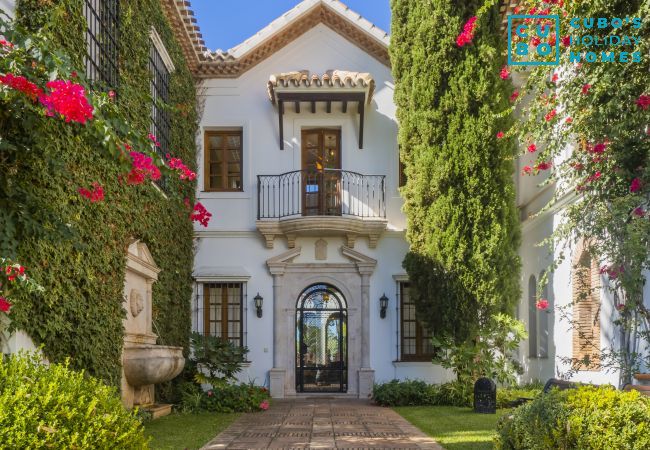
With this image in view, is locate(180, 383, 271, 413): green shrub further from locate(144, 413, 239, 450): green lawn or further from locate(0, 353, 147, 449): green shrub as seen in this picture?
locate(0, 353, 147, 449): green shrub

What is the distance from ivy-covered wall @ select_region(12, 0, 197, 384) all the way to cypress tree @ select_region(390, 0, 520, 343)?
4.75 metres

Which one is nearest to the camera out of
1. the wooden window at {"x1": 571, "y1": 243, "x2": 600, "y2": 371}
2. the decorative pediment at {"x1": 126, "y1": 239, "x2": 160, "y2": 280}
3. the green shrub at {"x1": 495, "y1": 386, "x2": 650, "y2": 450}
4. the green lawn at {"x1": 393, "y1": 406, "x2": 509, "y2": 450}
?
the green shrub at {"x1": 495, "y1": 386, "x2": 650, "y2": 450}

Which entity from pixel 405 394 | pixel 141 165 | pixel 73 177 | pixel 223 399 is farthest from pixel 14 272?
pixel 405 394

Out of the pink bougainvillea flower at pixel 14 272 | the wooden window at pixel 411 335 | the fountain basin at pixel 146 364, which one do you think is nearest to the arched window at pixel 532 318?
the wooden window at pixel 411 335

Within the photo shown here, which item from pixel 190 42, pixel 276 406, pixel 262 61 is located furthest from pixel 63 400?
pixel 262 61

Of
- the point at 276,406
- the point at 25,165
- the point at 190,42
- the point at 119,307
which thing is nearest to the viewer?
the point at 25,165

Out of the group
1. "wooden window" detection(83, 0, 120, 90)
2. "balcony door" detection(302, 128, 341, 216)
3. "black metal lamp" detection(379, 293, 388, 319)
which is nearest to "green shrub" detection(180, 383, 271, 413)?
"black metal lamp" detection(379, 293, 388, 319)

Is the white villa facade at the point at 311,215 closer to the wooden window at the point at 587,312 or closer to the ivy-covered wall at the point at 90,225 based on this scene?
the ivy-covered wall at the point at 90,225

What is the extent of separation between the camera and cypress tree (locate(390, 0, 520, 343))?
46.9 feet

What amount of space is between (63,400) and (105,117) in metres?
2.61

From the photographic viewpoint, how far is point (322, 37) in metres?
17.1

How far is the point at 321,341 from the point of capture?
16.9 meters

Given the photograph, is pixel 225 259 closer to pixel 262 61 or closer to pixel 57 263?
pixel 262 61

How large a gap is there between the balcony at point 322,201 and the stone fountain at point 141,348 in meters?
4.30
